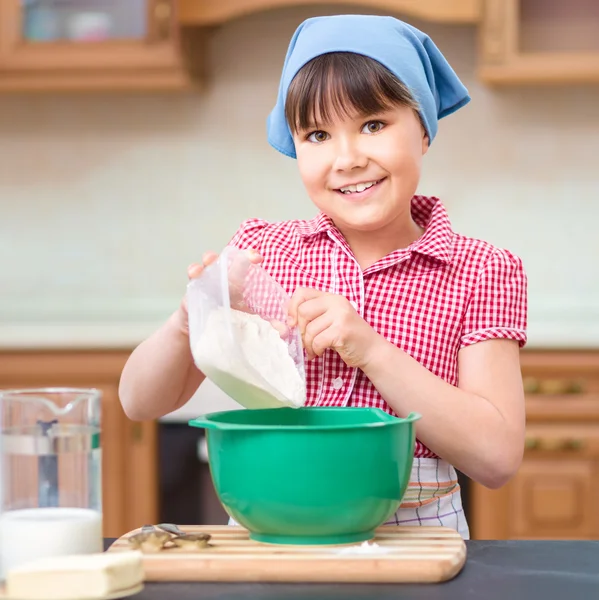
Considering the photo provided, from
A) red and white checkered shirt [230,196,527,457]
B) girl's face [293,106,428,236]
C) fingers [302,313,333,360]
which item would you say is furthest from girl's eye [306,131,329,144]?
fingers [302,313,333,360]

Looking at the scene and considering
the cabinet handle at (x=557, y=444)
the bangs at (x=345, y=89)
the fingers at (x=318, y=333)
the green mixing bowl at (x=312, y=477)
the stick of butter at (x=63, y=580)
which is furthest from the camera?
the cabinet handle at (x=557, y=444)

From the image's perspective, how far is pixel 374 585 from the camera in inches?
28.3

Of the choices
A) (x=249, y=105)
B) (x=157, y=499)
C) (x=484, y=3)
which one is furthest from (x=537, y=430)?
(x=249, y=105)

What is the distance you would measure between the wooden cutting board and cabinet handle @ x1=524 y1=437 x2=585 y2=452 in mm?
1449

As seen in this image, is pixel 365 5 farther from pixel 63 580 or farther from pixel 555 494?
pixel 63 580

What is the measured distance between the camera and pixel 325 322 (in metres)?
0.95

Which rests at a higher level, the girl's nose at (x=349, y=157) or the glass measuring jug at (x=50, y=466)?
the girl's nose at (x=349, y=157)

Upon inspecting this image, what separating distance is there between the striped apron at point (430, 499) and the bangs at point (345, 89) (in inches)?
15.2

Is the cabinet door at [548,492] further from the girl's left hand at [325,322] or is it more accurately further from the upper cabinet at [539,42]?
the girl's left hand at [325,322]

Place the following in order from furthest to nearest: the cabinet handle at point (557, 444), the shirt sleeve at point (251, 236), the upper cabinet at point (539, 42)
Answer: the upper cabinet at point (539, 42)
the cabinet handle at point (557, 444)
the shirt sleeve at point (251, 236)

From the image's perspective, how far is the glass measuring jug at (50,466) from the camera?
2.39 feet

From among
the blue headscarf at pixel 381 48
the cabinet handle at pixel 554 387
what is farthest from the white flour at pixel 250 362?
the cabinet handle at pixel 554 387

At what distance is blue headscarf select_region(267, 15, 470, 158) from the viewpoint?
1.07 metres

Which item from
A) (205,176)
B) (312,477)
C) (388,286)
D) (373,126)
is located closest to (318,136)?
(373,126)
